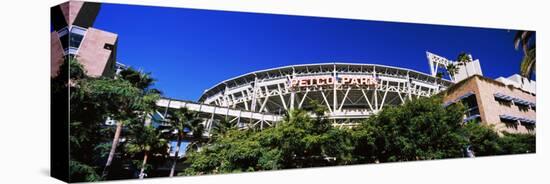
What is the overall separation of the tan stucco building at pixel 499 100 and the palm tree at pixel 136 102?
36.9 feet

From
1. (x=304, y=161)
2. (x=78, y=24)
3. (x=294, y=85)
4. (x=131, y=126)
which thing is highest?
(x=78, y=24)

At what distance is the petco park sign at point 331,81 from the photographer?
15.9 metres

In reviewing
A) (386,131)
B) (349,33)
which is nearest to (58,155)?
(349,33)

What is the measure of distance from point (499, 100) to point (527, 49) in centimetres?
286

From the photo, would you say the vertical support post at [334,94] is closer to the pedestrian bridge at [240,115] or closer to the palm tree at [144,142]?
the pedestrian bridge at [240,115]

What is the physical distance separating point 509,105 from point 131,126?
15.6 meters

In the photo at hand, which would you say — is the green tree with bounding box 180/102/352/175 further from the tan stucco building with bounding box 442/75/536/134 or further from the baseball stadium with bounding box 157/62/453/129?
the tan stucco building with bounding box 442/75/536/134

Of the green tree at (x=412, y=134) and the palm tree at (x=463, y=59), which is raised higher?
the palm tree at (x=463, y=59)

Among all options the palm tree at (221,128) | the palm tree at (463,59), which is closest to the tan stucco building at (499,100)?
the palm tree at (463,59)

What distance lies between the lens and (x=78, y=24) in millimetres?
11281

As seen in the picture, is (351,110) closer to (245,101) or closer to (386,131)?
(386,131)

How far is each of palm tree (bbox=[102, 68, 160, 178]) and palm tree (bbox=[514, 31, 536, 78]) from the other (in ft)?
45.5

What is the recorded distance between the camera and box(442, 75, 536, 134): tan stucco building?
19094mm

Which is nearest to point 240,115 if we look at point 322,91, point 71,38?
point 322,91
